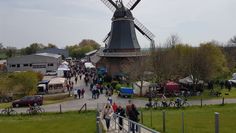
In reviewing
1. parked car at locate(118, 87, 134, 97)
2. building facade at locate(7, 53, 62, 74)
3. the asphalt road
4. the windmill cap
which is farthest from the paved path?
building facade at locate(7, 53, 62, 74)

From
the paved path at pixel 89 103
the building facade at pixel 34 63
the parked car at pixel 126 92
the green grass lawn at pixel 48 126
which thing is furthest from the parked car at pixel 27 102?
the building facade at pixel 34 63

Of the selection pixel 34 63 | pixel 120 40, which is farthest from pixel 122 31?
pixel 34 63

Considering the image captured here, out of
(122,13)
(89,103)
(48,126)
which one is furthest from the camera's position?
(122,13)

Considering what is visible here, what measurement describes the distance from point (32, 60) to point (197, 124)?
220ft

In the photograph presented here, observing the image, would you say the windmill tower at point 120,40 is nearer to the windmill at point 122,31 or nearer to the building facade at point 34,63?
the windmill at point 122,31

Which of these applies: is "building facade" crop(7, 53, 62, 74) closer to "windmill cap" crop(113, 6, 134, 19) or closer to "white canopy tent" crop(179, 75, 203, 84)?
"windmill cap" crop(113, 6, 134, 19)

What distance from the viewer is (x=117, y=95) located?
43.6m

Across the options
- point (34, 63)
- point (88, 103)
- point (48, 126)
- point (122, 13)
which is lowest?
point (48, 126)

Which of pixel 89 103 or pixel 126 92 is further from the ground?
pixel 126 92

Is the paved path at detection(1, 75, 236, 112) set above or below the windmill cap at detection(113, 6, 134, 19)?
below

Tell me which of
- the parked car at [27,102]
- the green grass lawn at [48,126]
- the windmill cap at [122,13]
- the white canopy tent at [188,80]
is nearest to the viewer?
the green grass lawn at [48,126]

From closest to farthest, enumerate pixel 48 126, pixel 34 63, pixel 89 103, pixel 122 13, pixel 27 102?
pixel 48 126, pixel 89 103, pixel 27 102, pixel 122 13, pixel 34 63

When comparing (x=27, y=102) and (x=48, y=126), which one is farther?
(x=27, y=102)

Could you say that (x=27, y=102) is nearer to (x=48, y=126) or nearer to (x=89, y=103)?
(x=89, y=103)
